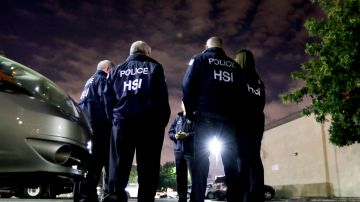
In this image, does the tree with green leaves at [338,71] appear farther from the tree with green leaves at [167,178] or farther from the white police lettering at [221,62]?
the tree with green leaves at [167,178]

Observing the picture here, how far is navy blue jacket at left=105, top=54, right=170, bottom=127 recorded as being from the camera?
4.07 m

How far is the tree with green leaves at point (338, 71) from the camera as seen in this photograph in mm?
13406

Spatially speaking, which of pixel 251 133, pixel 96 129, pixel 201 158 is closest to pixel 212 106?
pixel 201 158

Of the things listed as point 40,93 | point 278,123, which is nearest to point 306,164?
point 278,123

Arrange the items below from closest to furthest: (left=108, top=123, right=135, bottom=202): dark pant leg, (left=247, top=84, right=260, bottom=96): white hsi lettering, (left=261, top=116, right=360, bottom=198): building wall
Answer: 1. (left=108, top=123, right=135, bottom=202): dark pant leg
2. (left=247, top=84, right=260, bottom=96): white hsi lettering
3. (left=261, top=116, right=360, bottom=198): building wall

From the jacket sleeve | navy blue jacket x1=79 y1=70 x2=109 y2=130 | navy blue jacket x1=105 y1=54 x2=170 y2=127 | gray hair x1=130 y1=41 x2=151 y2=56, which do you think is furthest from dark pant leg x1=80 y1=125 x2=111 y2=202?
the jacket sleeve

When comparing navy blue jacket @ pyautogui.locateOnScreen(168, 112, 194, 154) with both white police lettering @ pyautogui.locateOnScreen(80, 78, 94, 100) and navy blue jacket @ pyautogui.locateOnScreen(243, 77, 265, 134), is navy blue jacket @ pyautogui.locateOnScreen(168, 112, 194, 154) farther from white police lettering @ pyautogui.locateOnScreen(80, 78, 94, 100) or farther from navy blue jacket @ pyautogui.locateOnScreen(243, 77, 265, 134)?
navy blue jacket @ pyautogui.locateOnScreen(243, 77, 265, 134)

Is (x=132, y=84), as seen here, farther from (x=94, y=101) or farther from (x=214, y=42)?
(x=94, y=101)

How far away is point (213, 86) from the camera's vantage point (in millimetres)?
4328

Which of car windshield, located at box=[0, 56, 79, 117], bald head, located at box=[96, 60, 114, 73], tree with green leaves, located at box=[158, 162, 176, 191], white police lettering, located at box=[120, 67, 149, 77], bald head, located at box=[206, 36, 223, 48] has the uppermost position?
tree with green leaves, located at box=[158, 162, 176, 191]

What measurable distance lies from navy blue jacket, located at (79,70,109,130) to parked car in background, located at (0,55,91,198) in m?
1.54

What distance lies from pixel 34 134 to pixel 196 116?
1644mm

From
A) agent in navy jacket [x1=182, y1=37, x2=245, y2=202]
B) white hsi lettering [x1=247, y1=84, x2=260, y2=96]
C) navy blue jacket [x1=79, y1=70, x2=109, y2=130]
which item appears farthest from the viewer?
navy blue jacket [x1=79, y1=70, x2=109, y2=130]

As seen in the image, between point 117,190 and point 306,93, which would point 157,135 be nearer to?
point 117,190
